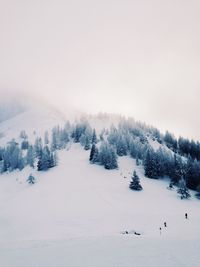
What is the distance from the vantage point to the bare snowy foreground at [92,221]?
2791cm

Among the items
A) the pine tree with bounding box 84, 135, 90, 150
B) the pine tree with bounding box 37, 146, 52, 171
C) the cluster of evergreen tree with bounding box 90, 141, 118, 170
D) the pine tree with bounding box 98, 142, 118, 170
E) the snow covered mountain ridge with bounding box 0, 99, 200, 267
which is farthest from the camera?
the pine tree with bounding box 84, 135, 90, 150

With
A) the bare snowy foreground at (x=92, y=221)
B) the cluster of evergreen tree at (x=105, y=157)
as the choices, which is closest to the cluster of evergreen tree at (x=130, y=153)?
the cluster of evergreen tree at (x=105, y=157)

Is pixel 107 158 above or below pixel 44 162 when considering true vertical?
above

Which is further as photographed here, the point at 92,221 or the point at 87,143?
the point at 87,143

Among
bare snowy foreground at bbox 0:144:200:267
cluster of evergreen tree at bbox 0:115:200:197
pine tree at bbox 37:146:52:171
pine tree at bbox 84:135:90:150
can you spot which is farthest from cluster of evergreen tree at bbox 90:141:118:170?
pine tree at bbox 84:135:90:150

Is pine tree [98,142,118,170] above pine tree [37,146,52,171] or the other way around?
above

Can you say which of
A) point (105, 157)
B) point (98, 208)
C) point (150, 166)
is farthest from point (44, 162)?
point (98, 208)

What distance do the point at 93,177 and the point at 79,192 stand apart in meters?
14.3

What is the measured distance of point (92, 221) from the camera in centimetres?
4900

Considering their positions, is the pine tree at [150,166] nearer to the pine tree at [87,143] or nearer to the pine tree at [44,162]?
the pine tree at [44,162]

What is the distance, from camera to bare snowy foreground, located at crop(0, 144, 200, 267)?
27906mm

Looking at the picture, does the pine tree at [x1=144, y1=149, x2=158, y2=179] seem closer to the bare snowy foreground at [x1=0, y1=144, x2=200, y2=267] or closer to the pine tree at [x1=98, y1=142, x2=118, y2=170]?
the bare snowy foreground at [x1=0, y1=144, x2=200, y2=267]

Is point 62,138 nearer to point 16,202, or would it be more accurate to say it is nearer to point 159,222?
point 16,202

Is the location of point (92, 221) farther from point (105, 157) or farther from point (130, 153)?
point (130, 153)
